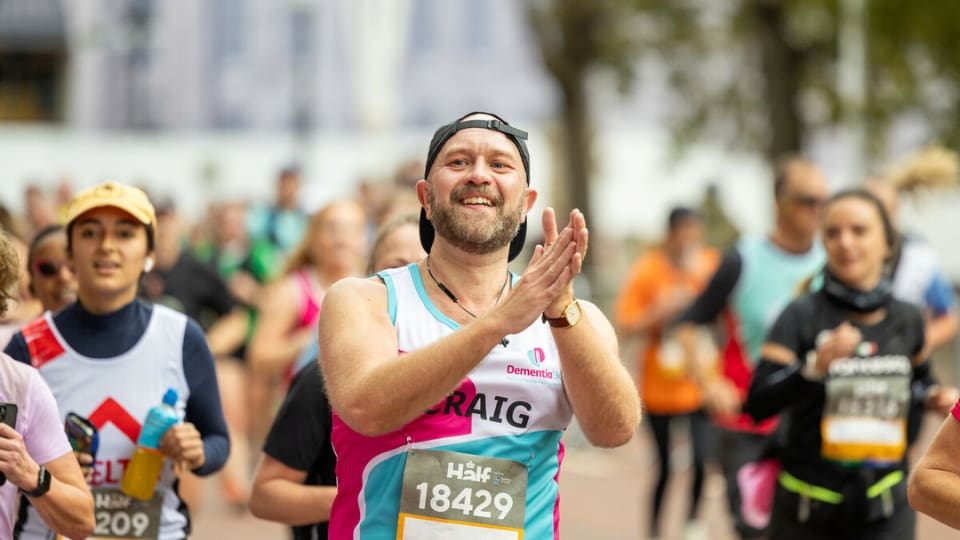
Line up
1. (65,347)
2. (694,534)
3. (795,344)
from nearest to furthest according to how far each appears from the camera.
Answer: (65,347)
(795,344)
(694,534)

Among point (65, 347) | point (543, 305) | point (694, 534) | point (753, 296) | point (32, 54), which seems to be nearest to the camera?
point (543, 305)

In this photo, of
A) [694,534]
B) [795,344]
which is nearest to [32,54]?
[694,534]

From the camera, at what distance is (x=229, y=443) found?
18.4 ft

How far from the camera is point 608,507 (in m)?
12.7

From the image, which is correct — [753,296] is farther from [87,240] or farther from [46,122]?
[46,122]

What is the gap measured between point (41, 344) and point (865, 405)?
283 centimetres

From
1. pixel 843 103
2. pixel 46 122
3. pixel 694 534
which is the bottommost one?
pixel 694 534

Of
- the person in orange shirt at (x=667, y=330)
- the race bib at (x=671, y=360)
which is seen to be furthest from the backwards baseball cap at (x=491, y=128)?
the race bib at (x=671, y=360)

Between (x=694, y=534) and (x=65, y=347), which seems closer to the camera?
(x=65, y=347)

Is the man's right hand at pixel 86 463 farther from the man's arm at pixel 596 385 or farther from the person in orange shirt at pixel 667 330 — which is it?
the person in orange shirt at pixel 667 330

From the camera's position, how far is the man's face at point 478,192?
4047mm

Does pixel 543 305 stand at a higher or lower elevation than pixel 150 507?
higher

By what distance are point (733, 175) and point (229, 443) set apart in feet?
122

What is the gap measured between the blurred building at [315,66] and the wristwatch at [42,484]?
3434 centimetres
